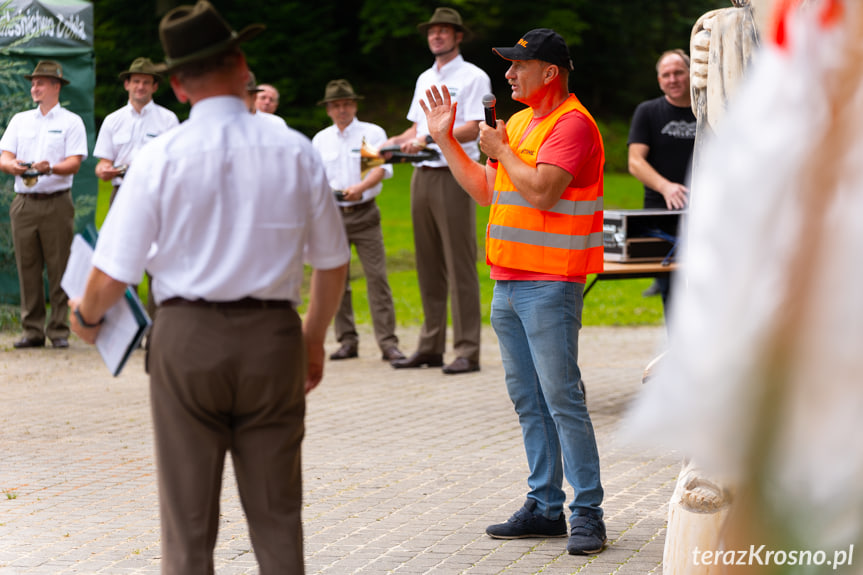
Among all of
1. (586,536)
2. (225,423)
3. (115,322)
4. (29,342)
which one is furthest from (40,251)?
(225,423)

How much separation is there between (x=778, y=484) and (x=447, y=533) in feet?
11.7

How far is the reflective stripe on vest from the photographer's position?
5.00 m

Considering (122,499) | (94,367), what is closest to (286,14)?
(94,367)

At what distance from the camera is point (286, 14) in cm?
4584

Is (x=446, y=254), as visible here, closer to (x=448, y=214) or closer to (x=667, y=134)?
(x=448, y=214)

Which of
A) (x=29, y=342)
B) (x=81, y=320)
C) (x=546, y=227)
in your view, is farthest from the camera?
(x=29, y=342)

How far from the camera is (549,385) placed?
5.02 metres

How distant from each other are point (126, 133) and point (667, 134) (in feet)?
17.9

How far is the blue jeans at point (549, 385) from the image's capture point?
16.4 feet

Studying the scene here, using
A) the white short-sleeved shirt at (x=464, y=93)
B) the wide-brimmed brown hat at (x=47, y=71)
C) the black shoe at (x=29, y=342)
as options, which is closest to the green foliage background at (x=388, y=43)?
the wide-brimmed brown hat at (x=47, y=71)

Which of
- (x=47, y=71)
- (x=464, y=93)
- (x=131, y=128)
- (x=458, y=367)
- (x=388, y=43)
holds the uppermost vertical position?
(x=388, y=43)

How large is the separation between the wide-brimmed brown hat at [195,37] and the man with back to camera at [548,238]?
181cm

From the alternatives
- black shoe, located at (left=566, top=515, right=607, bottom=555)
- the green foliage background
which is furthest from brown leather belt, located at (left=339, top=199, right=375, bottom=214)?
the green foliage background

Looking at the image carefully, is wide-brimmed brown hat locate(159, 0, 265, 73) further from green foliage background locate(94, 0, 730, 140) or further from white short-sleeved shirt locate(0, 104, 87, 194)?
green foliage background locate(94, 0, 730, 140)
